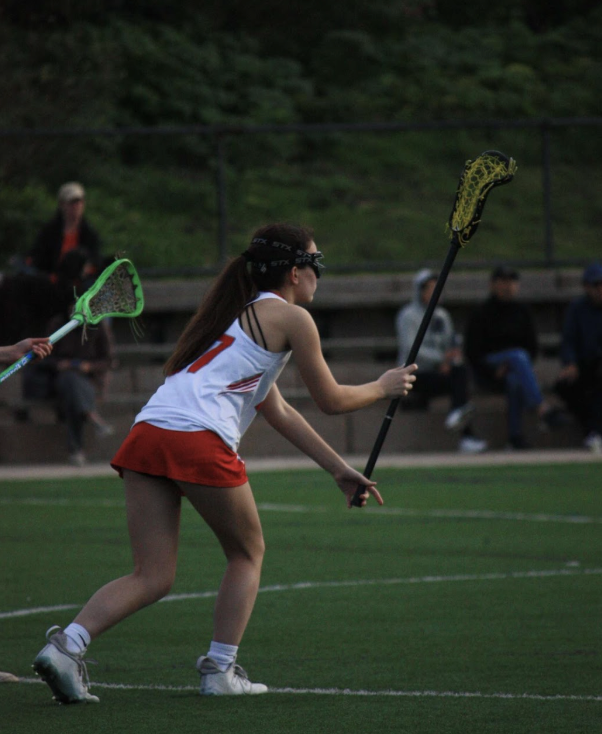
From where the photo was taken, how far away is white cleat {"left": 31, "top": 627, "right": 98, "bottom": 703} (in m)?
4.84

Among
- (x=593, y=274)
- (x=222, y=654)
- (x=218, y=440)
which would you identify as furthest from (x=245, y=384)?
(x=593, y=274)

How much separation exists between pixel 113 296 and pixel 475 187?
1.59m

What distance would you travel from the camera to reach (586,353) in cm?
1439

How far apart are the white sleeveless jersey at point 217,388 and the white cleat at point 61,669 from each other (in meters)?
0.83

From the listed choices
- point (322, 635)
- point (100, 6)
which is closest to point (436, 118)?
point (100, 6)

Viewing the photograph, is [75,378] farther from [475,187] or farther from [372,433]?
[475,187]

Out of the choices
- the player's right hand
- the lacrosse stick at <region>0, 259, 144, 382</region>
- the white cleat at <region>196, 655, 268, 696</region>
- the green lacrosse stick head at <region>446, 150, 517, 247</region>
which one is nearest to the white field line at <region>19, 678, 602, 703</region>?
the white cleat at <region>196, 655, 268, 696</region>

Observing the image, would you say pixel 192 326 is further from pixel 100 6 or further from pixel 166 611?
pixel 100 6

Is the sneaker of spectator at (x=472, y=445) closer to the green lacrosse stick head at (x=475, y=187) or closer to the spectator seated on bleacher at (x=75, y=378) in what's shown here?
the spectator seated on bleacher at (x=75, y=378)

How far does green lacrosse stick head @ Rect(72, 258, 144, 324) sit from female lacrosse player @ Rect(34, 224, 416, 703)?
755 mm

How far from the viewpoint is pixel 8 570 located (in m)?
8.23

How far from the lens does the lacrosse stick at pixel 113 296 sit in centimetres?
571

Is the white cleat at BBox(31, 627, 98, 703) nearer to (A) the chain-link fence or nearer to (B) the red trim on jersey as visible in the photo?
(B) the red trim on jersey

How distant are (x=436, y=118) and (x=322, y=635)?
16807 millimetres
